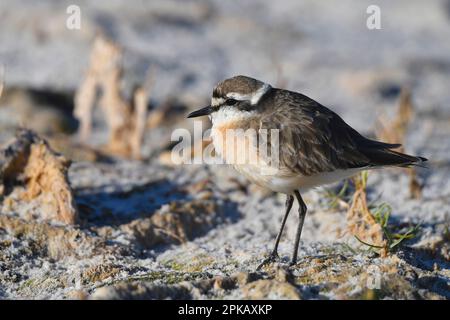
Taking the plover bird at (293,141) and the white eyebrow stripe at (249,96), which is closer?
the plover bird at (293,141)

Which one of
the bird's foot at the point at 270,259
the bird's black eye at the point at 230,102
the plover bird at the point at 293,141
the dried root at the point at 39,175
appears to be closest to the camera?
the bird's foot at the point at 270,259

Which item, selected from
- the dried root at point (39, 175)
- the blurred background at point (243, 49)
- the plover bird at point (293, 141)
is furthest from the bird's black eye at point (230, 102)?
the blurred background at point (243, 49)

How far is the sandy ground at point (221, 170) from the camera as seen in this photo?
4.96 m

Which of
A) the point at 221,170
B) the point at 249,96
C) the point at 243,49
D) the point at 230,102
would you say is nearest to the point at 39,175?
the point at 230,102

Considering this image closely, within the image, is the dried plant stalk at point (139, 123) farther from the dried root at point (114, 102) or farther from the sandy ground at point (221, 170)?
the sandy ground at point (221, 170)

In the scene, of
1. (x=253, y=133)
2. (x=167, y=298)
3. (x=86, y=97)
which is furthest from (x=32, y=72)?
(x=167, y=298)

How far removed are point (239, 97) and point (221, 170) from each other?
2175 millimetres

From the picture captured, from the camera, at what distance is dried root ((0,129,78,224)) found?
19.9ft

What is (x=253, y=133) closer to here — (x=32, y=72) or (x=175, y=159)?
(x=175, y=159)

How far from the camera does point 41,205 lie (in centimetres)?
620

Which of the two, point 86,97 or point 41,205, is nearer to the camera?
→ point 41,205

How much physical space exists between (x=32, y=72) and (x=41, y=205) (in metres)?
5.18

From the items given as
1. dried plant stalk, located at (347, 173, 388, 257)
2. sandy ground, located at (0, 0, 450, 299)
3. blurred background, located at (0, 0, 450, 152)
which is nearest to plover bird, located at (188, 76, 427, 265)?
dried plant stalk, located at (347, 173, 388, 257)

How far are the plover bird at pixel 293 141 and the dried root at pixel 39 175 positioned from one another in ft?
4.38
